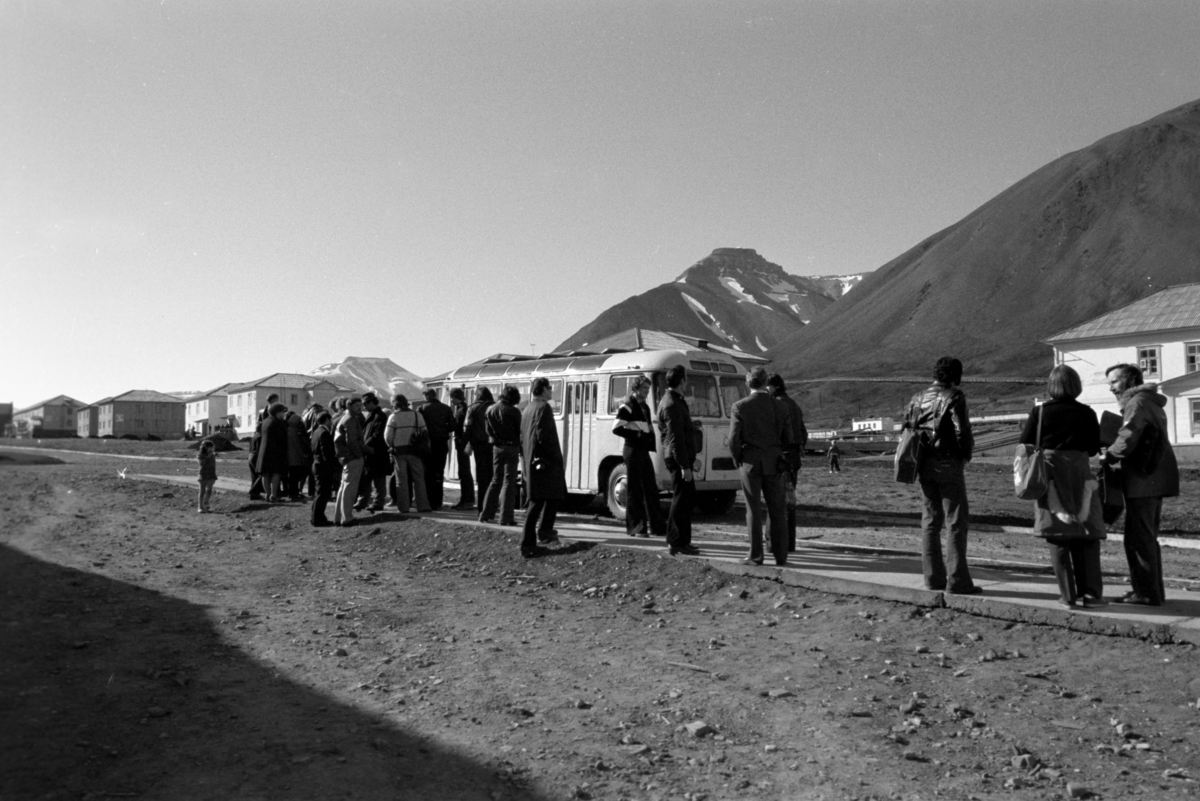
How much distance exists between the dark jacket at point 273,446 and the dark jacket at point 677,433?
9965 millimetres

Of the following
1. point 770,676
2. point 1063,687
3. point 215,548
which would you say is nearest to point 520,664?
point 770,676

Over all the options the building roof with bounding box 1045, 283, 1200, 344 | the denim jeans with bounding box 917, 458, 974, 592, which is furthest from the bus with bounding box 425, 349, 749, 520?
the building roof with bounding box 1045, 283, 1200, 344

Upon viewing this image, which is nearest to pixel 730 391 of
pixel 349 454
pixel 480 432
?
pixel 480 432

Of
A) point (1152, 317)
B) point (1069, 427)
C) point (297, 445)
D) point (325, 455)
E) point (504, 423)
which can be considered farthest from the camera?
point (1152, 317)

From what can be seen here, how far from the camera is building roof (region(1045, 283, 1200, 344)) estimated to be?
49094 mm

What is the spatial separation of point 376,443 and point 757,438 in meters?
7.48

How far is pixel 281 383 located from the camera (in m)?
124

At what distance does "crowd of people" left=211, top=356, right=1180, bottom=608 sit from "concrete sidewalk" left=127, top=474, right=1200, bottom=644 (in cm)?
20

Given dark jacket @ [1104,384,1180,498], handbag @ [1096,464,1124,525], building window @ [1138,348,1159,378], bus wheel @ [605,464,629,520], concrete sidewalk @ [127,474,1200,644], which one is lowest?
concrete sidewalk @ [127,474,1200,644]

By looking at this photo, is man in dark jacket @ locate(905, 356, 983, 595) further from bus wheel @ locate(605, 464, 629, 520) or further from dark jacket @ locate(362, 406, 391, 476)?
dark jacket @ locate(362, 406, 391, 476)

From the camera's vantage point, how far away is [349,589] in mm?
9992

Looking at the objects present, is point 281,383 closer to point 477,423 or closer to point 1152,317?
point 1152,317

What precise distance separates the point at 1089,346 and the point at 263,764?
5566 centimetres

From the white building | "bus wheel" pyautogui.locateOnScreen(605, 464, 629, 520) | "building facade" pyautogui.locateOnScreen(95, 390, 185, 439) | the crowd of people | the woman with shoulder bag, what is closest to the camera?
the woman with shoulder bag
